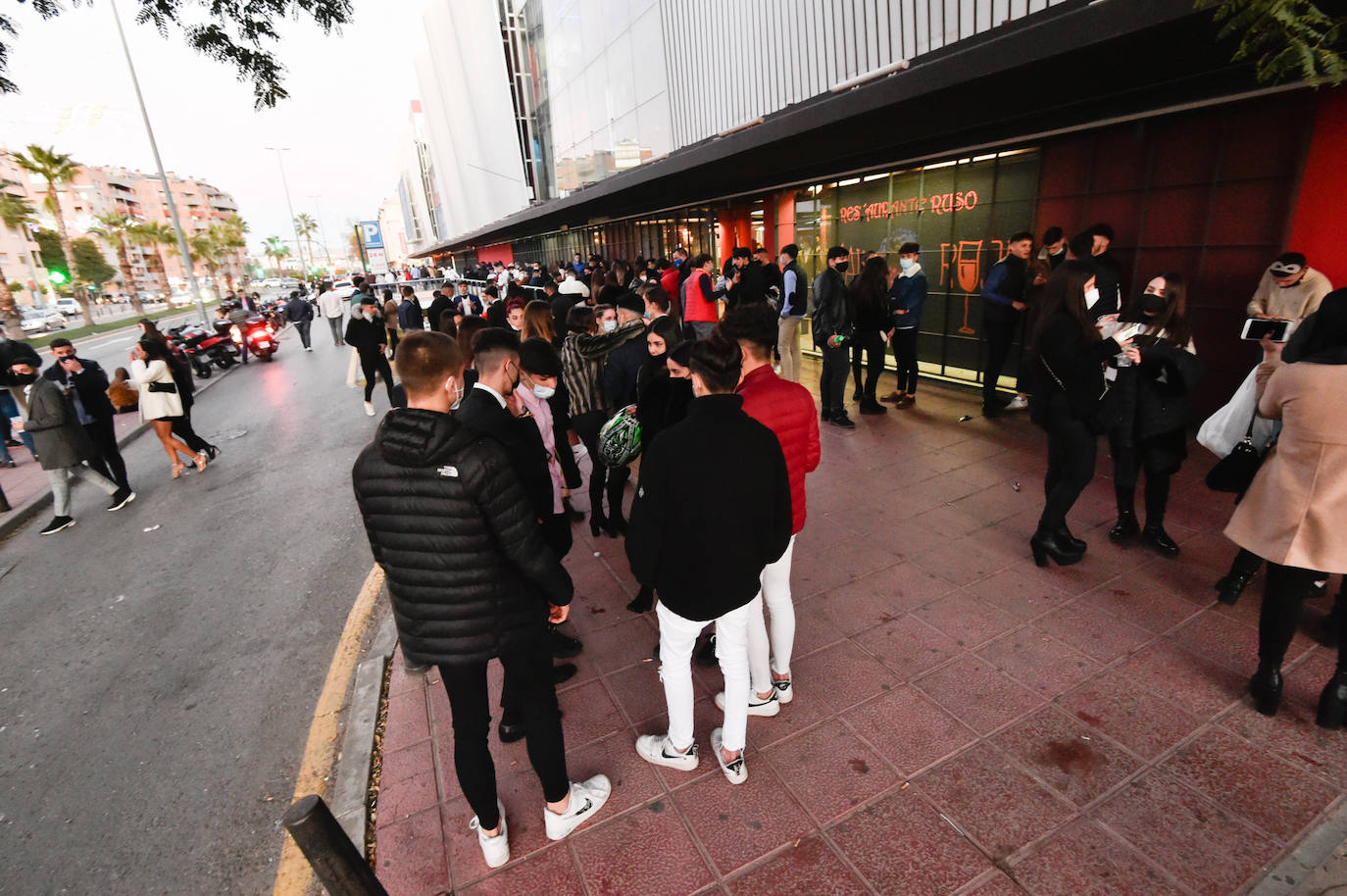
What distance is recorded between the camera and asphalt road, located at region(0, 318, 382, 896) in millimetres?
2973

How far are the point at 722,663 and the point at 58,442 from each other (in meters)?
8.02

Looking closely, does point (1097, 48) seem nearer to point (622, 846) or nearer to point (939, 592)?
point (939, 592)

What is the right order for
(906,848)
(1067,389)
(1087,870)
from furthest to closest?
(1067,389) → (906,848) → (1087,870)

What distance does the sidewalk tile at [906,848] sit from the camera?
7.67ft

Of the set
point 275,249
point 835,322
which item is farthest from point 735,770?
point 275,249

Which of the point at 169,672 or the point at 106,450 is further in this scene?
the point at 106,450

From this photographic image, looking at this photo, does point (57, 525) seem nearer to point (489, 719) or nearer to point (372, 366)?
point (372, 366)

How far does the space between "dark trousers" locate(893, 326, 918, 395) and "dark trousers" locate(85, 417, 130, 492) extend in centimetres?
967

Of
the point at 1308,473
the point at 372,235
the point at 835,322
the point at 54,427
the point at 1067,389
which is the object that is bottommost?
the point at 54,427

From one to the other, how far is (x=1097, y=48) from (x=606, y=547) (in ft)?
16.7

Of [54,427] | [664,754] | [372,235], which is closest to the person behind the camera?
[664,754]

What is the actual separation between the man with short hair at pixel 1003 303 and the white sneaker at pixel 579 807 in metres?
6.66

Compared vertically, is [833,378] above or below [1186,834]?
above

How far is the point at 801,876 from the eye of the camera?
238cm
